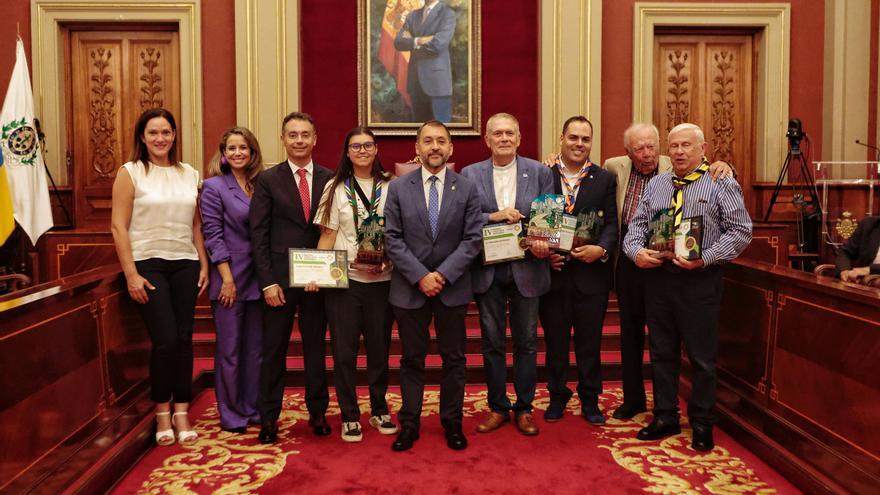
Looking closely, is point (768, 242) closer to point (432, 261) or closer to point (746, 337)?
point (746, 337)

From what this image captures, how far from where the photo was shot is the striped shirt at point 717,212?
314 centimetres

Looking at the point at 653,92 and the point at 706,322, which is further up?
the point at 653,92

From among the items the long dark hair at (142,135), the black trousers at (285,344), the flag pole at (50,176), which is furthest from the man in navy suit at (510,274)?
the flag pole at (50,176)

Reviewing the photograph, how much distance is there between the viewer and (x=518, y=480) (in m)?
3.00

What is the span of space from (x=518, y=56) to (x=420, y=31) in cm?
100

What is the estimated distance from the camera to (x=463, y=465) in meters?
3.15

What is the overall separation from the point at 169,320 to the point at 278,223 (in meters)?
0.68

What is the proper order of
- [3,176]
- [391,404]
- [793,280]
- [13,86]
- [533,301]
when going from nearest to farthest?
Result: [793,280] → [533,301] → [391,404] → [3,176] → [13,86]

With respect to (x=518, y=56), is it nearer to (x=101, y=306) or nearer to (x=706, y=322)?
(x=706, y=322)

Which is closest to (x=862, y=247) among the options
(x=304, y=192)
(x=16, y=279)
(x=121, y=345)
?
(x=304, y=192)

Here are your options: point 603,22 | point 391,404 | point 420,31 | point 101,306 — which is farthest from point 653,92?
point 101,306

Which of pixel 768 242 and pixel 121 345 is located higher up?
pixel 768 242

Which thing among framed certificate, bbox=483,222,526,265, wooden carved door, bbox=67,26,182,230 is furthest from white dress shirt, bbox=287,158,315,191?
wooden carved door, bbox=67,26,182,230

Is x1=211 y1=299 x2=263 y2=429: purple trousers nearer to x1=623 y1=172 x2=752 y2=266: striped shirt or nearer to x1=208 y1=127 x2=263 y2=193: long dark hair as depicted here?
x1=208 y1=127 x2=263 y2=193: long dark hair
